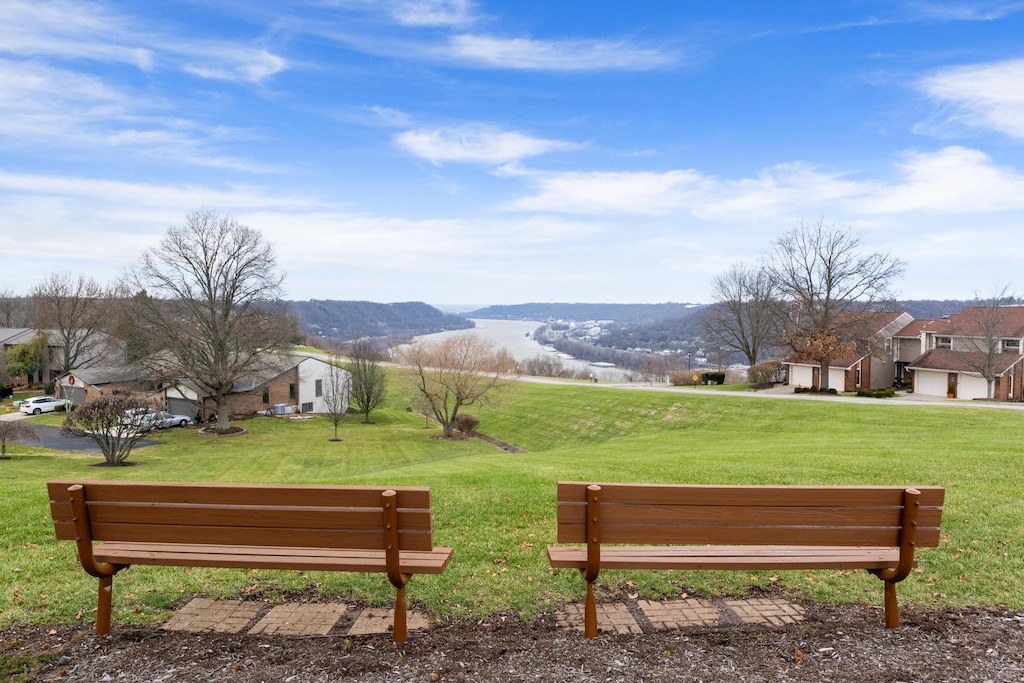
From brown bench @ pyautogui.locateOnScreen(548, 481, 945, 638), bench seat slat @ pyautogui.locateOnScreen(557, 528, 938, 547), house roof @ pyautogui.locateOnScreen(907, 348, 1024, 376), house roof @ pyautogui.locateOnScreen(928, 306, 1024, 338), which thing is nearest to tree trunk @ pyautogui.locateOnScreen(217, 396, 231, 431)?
brown bench @ pyautogui.locateOnScreen(548, 481, 945, 638)

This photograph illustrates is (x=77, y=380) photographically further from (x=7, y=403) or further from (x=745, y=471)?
(x=745, y=471)

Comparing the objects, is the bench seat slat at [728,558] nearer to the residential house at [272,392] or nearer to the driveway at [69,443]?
the driveway at [69,443]

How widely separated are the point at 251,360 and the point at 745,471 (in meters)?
38.2

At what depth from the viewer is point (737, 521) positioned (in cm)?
435

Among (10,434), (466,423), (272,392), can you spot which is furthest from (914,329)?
(10,434)

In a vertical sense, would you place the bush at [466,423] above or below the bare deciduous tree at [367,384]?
below

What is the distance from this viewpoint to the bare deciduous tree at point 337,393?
43.2 metres

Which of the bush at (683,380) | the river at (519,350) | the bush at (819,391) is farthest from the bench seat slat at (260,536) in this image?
the bush at (683,380)

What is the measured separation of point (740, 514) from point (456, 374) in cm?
3536

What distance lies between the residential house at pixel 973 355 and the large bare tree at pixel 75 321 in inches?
2747

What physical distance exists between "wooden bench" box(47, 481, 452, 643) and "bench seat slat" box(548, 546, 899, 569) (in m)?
1.01

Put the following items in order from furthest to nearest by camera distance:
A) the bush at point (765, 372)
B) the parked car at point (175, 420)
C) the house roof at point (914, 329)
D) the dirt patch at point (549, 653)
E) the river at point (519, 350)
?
the bush at point (765, 372) < the house roof at point (914, 329) < the river at point (519, 350) < the parked car at point (175, 420) < the dirt patch at point (549, 653)

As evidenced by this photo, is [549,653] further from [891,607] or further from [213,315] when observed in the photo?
[213,315]

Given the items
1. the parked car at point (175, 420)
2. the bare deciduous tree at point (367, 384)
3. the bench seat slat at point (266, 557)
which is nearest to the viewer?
the bench seat slat at point (266, 557)
